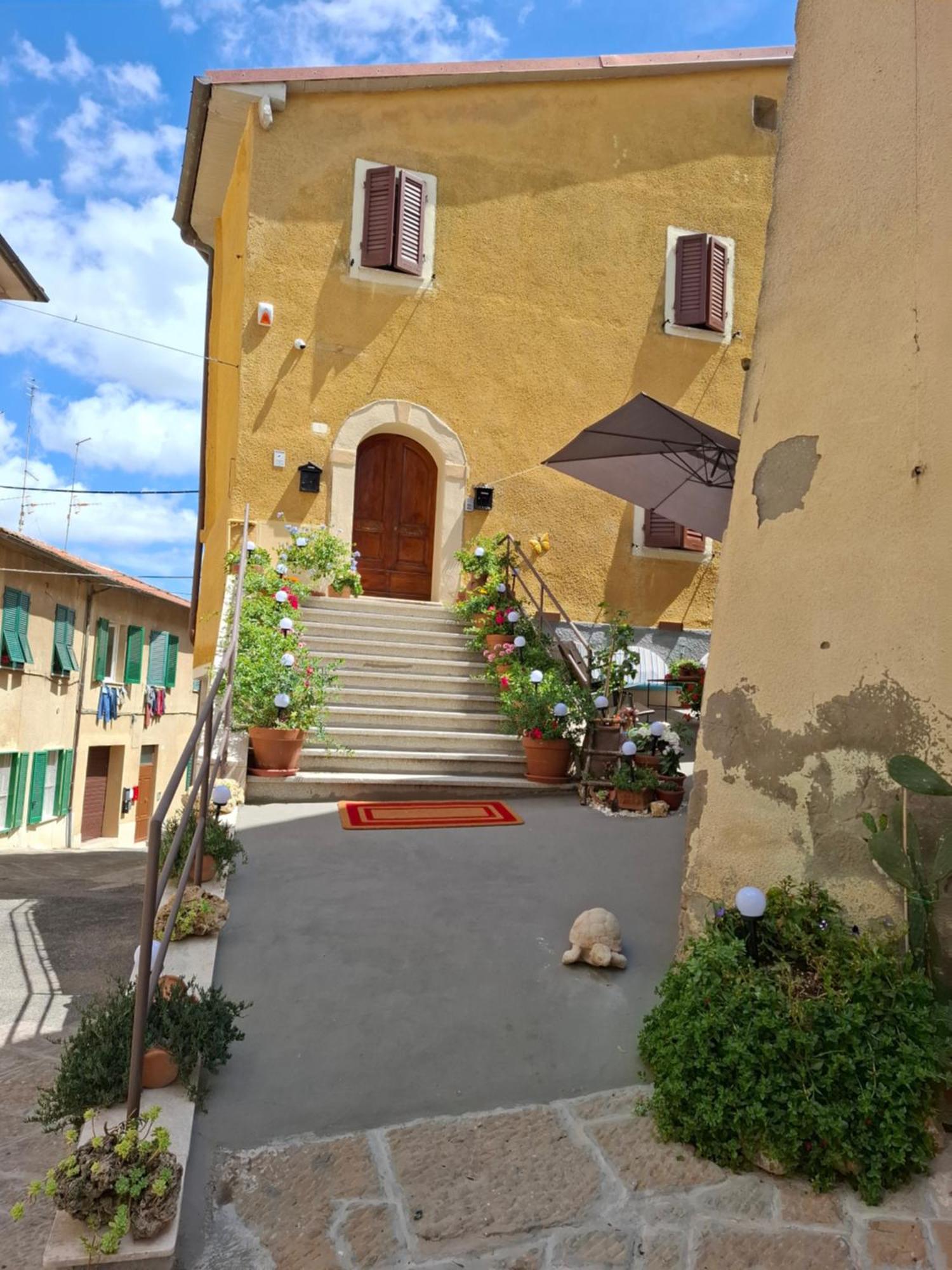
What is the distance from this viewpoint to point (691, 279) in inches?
445

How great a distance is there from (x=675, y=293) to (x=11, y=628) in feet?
33.5

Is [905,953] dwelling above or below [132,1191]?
above

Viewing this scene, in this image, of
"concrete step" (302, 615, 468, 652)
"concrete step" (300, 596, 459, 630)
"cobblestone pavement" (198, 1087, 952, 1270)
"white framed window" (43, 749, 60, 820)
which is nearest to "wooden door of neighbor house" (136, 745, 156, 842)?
"white framed window" (43, 749, 60, 820)

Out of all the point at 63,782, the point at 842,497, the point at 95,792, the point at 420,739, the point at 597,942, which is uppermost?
the point at 842,497

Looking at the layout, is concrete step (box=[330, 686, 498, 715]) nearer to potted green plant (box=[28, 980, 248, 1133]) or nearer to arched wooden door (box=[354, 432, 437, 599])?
arched wooden door (box=[354, 432, 437, 599])

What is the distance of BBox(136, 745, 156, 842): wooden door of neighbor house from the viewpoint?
1933 centimetres

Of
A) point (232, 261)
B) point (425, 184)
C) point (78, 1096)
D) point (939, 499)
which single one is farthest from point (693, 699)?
point (232, 261)

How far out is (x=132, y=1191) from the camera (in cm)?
210

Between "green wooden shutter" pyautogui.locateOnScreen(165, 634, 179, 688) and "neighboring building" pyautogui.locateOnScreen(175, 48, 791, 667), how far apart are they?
908cm

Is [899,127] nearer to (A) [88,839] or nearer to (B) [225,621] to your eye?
(B) [225,621]

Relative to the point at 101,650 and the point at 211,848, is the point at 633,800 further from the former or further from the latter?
the point at 101,650

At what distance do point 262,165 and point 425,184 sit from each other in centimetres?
181

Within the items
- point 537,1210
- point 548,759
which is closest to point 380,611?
point 548,759

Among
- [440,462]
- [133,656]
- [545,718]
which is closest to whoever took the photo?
[545,718]
